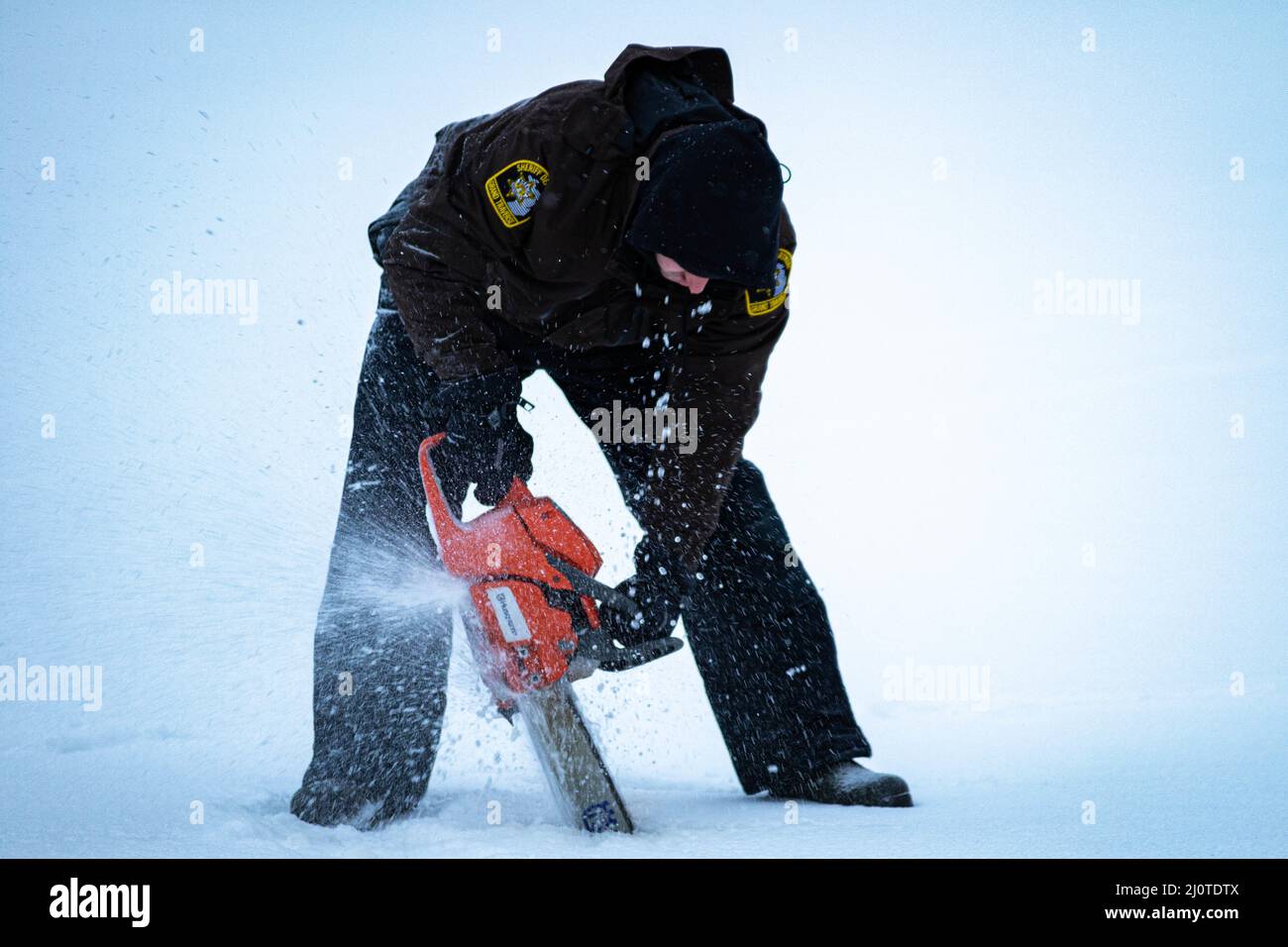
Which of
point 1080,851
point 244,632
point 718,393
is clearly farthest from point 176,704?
point 1080,851

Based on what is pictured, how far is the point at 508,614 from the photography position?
1.88 metres

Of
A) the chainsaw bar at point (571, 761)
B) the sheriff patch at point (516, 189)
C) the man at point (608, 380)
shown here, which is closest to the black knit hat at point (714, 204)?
the man at point (608, 380)

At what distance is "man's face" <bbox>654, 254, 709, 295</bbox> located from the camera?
186 centimetres

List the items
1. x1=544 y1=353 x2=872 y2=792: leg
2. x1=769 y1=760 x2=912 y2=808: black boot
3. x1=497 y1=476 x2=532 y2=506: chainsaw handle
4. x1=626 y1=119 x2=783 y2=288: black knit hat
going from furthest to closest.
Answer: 1. x1=544 y1=353 x2=872 y2=792: leg
2. x1=769 y1=760 x2=912 y2=808: black boot
3. x1=497 y1=476 x2=532 y2=506: chainsaw handle
4. x1=626 y1=119 x2=783 y2=288: black knit hat

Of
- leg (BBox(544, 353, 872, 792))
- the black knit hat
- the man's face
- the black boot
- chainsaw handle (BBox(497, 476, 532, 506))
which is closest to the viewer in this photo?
the black knit hat

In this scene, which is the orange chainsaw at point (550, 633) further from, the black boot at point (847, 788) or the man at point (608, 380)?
the black boot at point (847, 788)

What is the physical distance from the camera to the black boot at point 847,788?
2.10 m

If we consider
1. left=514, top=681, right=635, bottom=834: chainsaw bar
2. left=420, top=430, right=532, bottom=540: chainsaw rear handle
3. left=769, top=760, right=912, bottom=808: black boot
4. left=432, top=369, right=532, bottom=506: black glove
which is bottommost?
left=769, top=760, right=912, bottom=808: black boot

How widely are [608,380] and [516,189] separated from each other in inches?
20.4

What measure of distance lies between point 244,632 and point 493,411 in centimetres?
147

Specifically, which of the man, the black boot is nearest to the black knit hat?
the man

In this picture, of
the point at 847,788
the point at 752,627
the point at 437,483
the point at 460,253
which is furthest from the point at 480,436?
the point at 847,788

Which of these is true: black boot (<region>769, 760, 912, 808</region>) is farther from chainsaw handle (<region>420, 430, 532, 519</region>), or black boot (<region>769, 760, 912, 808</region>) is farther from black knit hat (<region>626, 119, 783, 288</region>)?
black knit hat (<region>626, 119, 783, 288</region>)
